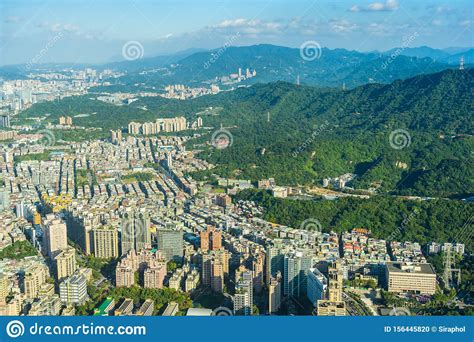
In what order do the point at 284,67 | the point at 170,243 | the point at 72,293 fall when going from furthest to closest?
the point at 284,67
the point at 170,243
the point at 72,293

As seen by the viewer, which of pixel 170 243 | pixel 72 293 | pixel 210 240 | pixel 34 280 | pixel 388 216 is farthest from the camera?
pixel 388 216

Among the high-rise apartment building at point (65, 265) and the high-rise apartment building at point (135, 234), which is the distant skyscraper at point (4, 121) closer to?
the high-rise apartment building at point (135, 234)

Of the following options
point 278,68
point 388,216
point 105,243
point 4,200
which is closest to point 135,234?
point 105,243

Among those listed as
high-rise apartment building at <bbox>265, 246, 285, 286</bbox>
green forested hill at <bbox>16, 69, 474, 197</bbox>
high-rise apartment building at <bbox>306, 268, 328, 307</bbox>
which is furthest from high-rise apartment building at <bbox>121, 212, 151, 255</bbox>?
green forested hill at <bbox>16, 69, 474, 197</bbox>

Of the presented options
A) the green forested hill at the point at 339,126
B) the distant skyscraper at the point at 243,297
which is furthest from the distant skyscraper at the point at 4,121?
the distant skyscraper at the point at 243,297

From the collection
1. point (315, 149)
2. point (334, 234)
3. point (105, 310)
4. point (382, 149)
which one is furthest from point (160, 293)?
point (382, 149)

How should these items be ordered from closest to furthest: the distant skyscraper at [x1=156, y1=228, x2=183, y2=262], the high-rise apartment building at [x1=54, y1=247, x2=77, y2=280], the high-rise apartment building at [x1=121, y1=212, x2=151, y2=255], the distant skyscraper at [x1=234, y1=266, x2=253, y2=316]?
the distant skyscraper at [x1=234, y1=266, x2=253, y2=316]
the high-rise apartment building at [x1=54, y1=247, x2=77, y2=280]
the distant skyscraper at [x1=156, y1=228, x2=183, y2=262]
the high-rise apartment building at [x1=121, y1=212, x2=151, y2=255]

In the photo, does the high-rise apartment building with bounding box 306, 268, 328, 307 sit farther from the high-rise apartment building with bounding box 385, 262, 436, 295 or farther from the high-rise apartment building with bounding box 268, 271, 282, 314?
the high-rise apartment building with bounding box 385, 262, 436, 295

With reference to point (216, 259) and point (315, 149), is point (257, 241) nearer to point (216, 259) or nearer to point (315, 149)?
point (216, 259)

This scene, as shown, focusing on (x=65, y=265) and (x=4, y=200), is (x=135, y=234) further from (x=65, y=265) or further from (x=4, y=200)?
(x=4, y=200)

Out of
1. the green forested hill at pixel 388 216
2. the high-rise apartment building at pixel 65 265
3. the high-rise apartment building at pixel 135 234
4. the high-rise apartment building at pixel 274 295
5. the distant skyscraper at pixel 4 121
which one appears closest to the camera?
the high-rise apartment building at pixel 274 295

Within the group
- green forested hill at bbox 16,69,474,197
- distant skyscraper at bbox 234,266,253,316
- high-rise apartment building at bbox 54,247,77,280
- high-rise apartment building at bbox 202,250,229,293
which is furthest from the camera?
green forested hill at bbox 16,69,474,197
